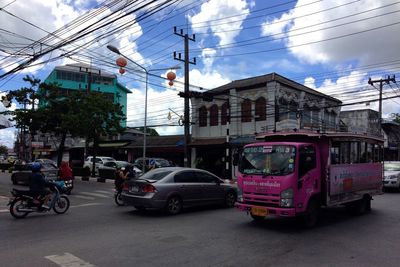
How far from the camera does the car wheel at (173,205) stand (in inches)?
503

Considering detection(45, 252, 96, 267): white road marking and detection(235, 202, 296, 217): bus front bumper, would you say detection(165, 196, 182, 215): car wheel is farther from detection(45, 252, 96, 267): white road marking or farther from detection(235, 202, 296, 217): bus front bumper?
detection(45, 252, 96, 267): white road marking

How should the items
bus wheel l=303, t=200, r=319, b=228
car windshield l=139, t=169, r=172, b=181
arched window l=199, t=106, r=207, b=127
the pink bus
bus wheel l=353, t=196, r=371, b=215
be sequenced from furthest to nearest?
arched window l=199, t=106, r=207, b=127, car windshield l=139, t=169, r=172, b=181, bus wheel l=353, t=196, r=371, b=215, bus wheel l=303, t=200, r=319, b=228, the pink bus

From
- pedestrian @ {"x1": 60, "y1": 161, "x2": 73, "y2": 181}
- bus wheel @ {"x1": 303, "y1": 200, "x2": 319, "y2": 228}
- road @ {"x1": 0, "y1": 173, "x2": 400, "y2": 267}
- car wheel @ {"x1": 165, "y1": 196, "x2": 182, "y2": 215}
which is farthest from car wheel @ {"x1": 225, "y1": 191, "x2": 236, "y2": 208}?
pedestrian @ {"x1": 60, "y1": 161, "x2": 73, "y2": 181}

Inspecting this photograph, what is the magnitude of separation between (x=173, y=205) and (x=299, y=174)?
443cm

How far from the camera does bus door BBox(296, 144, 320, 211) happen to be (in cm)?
1011

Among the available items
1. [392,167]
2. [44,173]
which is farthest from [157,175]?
[392,167]

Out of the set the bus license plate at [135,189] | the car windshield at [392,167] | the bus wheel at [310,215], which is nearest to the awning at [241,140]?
the car windshield at [392,167]

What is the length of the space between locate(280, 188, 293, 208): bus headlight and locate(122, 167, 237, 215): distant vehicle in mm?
4082

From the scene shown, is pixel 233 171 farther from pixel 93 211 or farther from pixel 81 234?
pixel 81 234

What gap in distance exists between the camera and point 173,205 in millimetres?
12914

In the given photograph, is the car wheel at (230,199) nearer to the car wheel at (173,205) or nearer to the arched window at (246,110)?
the car wheel at (173,205)

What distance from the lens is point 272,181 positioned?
1017cm

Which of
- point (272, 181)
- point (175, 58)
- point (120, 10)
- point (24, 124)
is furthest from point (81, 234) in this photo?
point (24, 124)

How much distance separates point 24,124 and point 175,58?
48.4ft
